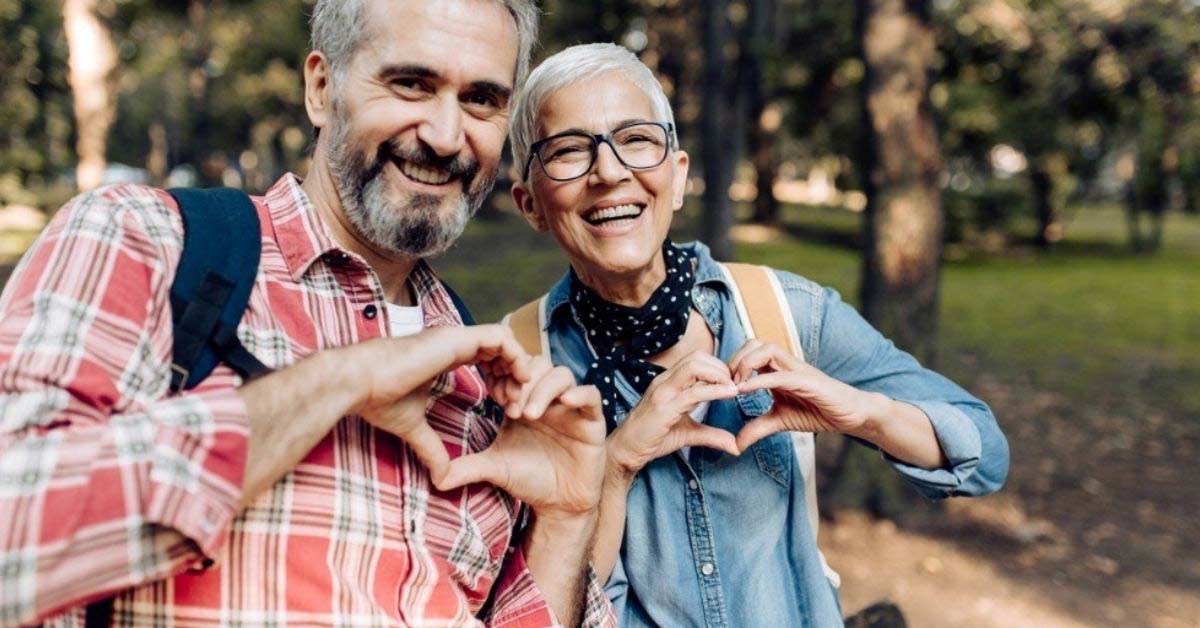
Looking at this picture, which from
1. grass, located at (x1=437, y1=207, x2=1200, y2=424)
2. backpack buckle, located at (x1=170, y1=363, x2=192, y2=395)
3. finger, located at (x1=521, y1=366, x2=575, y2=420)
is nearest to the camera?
backpack buckle, located at (x1=170, y1=363, x2=192, y2=395)

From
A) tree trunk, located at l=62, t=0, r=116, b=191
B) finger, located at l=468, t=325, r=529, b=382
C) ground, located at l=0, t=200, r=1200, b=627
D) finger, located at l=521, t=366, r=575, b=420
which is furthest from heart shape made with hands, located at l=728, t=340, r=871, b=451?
tree trunk, located at l=62, t=0, r=116, b=191

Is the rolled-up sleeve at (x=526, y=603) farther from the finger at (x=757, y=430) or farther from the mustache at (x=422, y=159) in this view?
the mustache at (x=422, y=159)

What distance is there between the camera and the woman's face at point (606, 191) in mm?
2105

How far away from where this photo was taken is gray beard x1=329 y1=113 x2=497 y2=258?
5.97 feet

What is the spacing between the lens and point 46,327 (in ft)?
4.11

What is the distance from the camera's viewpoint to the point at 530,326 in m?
2.34

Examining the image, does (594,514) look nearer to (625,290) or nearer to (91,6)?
(625,290)

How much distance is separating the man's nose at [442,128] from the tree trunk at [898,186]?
3.94m

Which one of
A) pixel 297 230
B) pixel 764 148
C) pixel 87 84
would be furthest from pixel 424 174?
pixel 764 148

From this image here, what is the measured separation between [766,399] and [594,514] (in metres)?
0.53

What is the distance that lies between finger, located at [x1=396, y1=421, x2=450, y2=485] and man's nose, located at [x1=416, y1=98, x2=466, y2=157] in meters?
0.59

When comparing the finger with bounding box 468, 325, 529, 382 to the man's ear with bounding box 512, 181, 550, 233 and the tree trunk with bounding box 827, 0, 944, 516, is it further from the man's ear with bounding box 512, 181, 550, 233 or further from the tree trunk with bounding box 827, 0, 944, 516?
the tree trunk with bounding box 827, 0, 944, 516

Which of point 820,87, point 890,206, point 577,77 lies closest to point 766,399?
point 577,77

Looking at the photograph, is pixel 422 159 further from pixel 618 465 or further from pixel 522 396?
pixel 618 465
